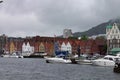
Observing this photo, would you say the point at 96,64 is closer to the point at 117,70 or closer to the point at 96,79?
the point at 117,70

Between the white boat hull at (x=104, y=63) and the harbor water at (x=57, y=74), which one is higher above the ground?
the white boat hull at (x=104, y=63)

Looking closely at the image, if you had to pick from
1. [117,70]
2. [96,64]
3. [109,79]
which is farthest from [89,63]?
[109,79]

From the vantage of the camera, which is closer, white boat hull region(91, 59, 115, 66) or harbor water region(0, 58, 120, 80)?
harbor water region(0, 58, 120, 80)

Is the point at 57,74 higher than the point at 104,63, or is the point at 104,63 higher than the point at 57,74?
the point at 104,63

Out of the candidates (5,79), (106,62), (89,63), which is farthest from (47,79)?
(89,63)

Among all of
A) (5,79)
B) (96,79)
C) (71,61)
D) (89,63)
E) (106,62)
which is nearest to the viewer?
(5,79)

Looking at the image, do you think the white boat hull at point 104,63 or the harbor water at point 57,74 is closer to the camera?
the harbor water at point 57,74

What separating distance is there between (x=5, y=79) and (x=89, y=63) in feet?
241

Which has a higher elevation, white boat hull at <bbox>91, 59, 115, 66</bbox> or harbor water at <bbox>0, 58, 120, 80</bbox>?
white boat hull at <bbox>91, 59, 115, 66</bbox>

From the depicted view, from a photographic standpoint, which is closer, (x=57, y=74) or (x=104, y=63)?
(x=57, y=74)

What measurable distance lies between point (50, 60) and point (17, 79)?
84.9 meters

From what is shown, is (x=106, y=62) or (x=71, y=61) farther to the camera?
(x=71, y=61)

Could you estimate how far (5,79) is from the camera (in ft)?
219

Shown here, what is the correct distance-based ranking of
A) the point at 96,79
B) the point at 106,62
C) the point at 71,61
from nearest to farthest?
1. the point at 96,79
2. the point at 106,62
3. the point at 71,61
